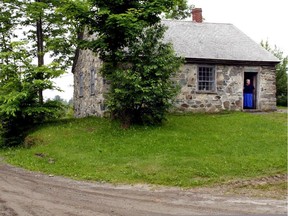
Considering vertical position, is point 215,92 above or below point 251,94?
above

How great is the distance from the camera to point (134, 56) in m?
18.0

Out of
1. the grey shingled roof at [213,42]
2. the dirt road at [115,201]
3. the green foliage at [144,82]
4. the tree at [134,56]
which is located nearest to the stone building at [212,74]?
the grey shingled roof at [213,42]

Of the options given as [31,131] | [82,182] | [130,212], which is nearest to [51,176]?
[82,182]

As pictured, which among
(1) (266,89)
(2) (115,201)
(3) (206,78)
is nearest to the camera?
(2) (115,201)

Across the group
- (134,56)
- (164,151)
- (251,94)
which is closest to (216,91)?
(251,94)

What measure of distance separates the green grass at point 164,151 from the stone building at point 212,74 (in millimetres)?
2973

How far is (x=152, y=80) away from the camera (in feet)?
56.8

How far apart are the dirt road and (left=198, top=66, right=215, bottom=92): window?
13419mm

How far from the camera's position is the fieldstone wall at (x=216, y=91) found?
905 inches

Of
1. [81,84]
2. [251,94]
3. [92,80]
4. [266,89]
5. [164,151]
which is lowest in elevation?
[164,151]

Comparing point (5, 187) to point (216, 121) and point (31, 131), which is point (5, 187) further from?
point (216, 121)

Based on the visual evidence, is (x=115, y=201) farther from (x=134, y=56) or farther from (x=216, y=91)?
(x=216, y=91)

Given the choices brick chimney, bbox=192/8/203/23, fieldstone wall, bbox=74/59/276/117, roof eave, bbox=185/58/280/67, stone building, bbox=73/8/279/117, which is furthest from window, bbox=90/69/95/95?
brick chimney, bbox=192/8/203/23

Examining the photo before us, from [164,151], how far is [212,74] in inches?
430
